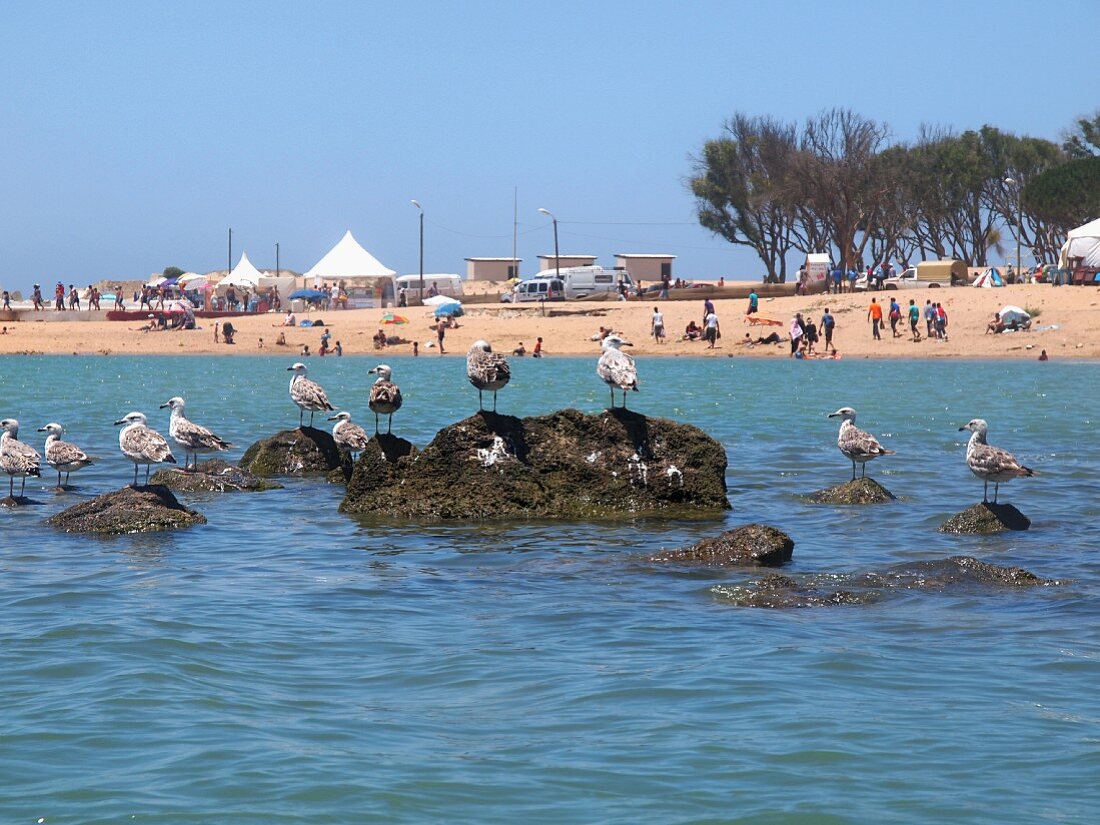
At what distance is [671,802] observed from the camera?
6750mm

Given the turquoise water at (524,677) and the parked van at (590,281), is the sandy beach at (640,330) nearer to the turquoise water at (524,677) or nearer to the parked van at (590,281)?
the parked van at (590,281)

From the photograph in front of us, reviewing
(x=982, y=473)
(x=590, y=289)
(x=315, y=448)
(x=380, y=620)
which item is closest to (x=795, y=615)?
(x=380, y=620)

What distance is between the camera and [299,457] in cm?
1927

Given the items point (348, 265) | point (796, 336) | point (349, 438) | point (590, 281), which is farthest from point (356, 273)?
point (349, 438)

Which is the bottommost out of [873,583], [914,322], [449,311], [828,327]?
[873,583]

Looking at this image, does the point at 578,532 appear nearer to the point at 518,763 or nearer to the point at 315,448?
the point at 315,448

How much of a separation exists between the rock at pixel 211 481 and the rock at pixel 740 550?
678 cm

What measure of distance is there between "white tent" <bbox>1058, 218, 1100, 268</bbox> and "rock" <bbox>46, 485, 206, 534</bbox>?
2007 inches

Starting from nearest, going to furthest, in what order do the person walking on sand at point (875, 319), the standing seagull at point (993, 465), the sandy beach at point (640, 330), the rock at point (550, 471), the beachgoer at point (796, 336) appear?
1. the standing seagull at point (993, 465)
2. the rock at point (550, 471)
3. the beachgoer at point (796, 336)
4. the sandy beach at point (640, 330)
5. the person walking on sand at point (875, 319)

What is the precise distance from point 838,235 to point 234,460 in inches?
2406

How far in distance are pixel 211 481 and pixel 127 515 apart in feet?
10.8

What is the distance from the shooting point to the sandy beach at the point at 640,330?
49938 mm

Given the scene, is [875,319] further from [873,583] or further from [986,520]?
[873,583]

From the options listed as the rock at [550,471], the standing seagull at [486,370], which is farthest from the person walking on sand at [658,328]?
the rock at [550,471]
